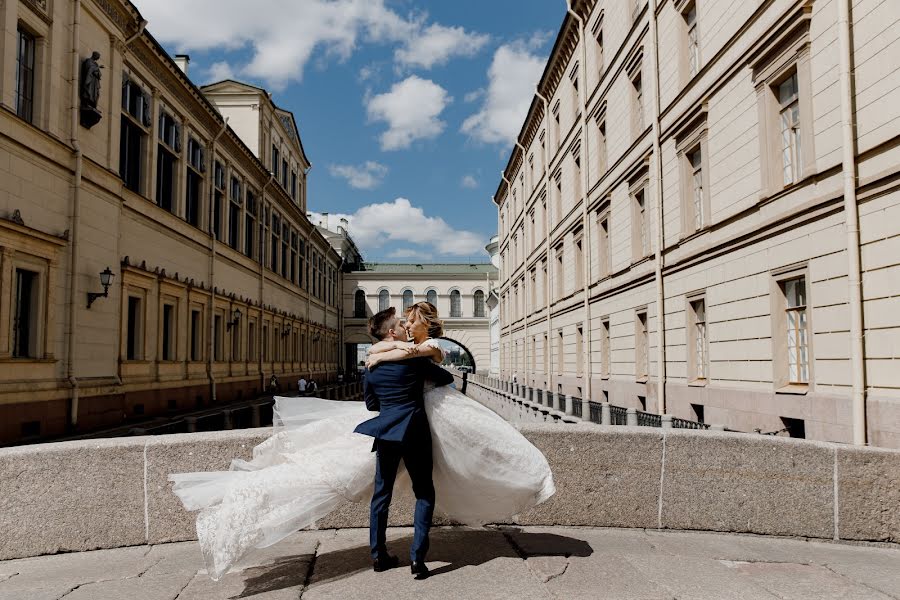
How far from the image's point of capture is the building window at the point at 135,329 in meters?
19.6

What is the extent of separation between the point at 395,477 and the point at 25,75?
13688 mm

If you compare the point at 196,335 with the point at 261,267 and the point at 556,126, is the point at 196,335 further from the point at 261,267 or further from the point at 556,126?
the point at 556,126

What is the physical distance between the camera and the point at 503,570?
461 cm

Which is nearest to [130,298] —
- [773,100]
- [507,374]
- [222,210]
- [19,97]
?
[19,97]

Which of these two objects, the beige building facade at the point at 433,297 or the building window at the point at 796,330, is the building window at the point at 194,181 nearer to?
the building window at the point at 796,330

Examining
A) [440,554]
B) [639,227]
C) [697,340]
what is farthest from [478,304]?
[440,554]

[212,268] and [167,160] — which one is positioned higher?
[167,160]

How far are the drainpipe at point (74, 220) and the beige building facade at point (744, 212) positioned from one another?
13.5m

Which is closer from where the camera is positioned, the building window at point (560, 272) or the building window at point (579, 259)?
the building window at point (579, 259)

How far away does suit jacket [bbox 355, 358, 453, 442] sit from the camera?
4.50 metres

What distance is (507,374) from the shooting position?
50.9 meters

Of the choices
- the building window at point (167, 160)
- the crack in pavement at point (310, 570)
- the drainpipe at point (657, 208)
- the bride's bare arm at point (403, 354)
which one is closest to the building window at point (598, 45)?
the drainpipe at point (657, 208)

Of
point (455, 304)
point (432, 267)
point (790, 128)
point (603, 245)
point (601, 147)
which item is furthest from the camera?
point (432, 267)

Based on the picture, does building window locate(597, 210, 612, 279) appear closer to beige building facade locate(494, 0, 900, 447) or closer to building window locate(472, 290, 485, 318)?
beige building facade locate(494, 0, 900, 447)
